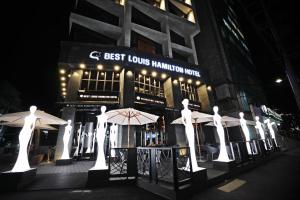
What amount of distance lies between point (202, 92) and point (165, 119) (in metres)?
6.43

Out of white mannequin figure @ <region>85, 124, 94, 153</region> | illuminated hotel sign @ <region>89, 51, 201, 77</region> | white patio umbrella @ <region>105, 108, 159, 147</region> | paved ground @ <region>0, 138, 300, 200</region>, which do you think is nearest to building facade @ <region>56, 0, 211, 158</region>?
illuminated hotel sign @ <region>89, 51, 201, 77</region>

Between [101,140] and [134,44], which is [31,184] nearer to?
[101,140]

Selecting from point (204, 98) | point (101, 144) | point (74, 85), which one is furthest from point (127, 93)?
point (204, 98)

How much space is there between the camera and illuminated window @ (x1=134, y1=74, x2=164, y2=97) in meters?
13.3

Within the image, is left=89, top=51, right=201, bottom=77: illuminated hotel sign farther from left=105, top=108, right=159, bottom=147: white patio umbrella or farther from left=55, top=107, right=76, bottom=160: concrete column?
left=105, top=108, right=159, bottom=147: white patio umbrella

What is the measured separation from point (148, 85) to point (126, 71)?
2872 millimetres

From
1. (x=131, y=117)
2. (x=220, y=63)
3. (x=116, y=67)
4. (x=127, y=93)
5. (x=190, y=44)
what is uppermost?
(x=190, y=44)

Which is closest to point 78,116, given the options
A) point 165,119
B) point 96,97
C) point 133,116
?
point 96,97

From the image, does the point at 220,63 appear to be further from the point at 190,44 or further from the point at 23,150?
the point at 23,150

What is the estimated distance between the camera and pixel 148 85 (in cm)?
1384

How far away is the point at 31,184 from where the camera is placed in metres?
4.68

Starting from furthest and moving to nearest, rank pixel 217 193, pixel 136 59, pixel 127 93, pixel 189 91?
1. pixel 189 91
2. pixel 136 59
3. pixel 127 93
4. pixel 217 193

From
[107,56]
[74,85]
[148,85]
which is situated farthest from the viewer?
[148,85]

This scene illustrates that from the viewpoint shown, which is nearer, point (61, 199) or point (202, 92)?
point (61, 199)
